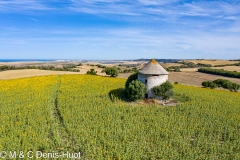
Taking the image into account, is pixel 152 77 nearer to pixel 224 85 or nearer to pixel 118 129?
pixel 118 129

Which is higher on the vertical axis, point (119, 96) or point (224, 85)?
point (119, 96)

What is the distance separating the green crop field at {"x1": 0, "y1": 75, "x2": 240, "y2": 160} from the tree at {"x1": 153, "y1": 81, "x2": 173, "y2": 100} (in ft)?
8.54

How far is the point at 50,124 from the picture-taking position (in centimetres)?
1748

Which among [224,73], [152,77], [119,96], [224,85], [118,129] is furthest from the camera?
[224,73]

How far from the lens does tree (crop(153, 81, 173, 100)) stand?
26469mm

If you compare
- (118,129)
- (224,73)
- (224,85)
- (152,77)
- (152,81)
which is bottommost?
(118,129)

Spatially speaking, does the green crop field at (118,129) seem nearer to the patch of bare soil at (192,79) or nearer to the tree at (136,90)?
the tree at (136,90)

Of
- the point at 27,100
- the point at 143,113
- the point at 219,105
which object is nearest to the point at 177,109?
the point at 143,113

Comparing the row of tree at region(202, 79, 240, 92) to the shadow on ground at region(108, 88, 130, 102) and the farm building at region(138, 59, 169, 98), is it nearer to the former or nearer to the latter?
the farm building at region(138, 59, 169, 98)

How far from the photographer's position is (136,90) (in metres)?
26.1

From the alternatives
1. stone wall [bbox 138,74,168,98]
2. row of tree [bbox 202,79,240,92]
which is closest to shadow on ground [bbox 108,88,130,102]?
stone wall [bbox 138,74,168,98]

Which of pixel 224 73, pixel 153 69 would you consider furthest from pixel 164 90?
pixel 224 73

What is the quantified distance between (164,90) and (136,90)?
3.85 m

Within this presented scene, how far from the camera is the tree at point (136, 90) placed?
1032 inches
